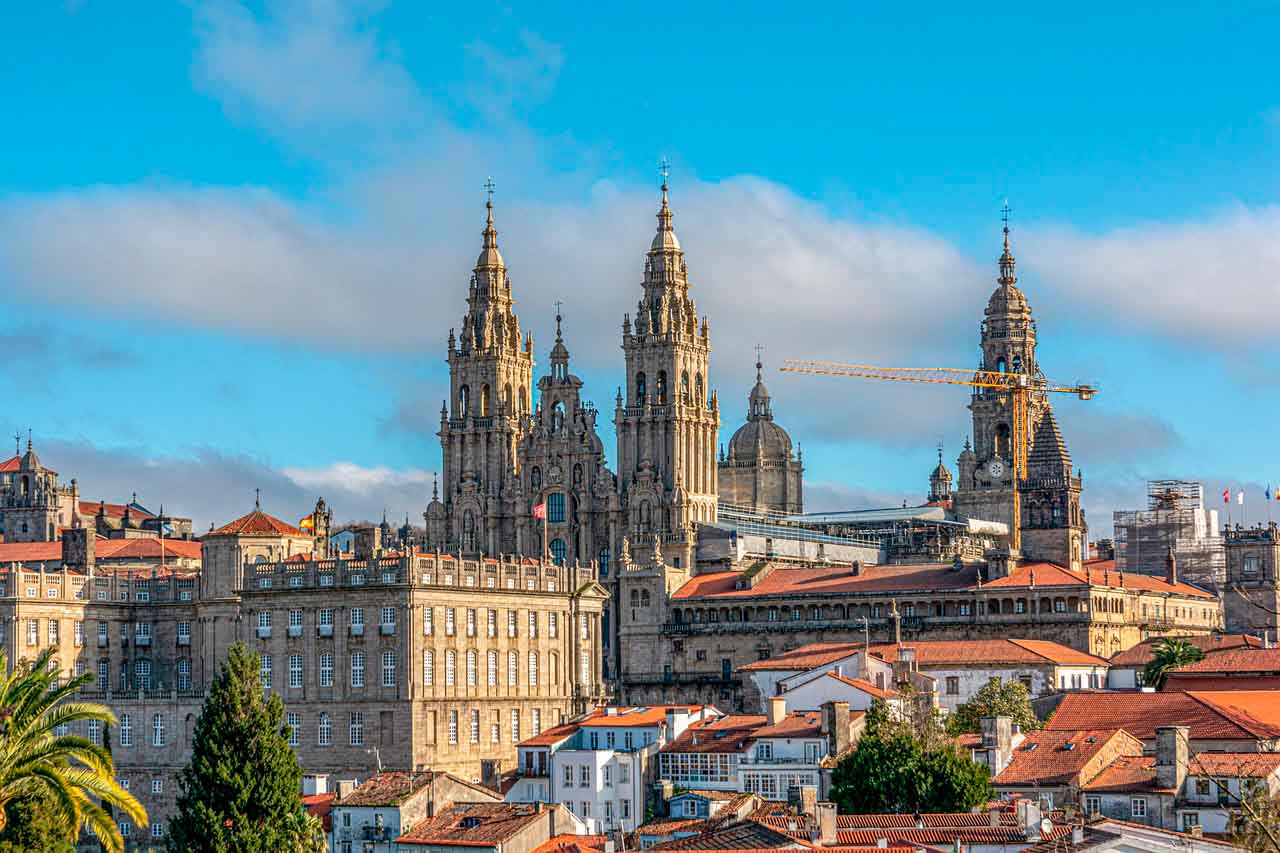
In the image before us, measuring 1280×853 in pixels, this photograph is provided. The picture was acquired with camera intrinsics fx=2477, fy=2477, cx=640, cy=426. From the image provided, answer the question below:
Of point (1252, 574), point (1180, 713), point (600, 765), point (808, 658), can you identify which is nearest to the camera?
point (1180, 713)

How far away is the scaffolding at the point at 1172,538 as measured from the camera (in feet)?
587

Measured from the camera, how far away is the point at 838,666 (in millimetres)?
123125

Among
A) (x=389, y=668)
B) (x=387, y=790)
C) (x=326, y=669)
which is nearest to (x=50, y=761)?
(x=387, y=790)

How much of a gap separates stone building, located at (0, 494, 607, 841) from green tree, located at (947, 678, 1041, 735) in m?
25.8

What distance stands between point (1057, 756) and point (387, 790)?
2676 centimetres

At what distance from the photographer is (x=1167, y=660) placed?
127m

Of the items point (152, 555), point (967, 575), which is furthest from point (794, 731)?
point (152, 555)

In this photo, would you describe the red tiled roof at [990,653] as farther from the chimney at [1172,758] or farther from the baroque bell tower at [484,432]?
the baroque bell tower at [484,432]

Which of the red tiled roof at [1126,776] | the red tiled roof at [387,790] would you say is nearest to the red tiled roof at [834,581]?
the red tiled roof at [1126,776]

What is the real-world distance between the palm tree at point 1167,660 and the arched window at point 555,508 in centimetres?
6832

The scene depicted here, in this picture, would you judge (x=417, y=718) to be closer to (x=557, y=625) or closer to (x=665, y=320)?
(x=557, y=625)

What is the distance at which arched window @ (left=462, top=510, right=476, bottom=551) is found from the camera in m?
191

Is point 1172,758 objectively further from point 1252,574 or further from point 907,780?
point 1252,574

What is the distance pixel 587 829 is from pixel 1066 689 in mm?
39720
